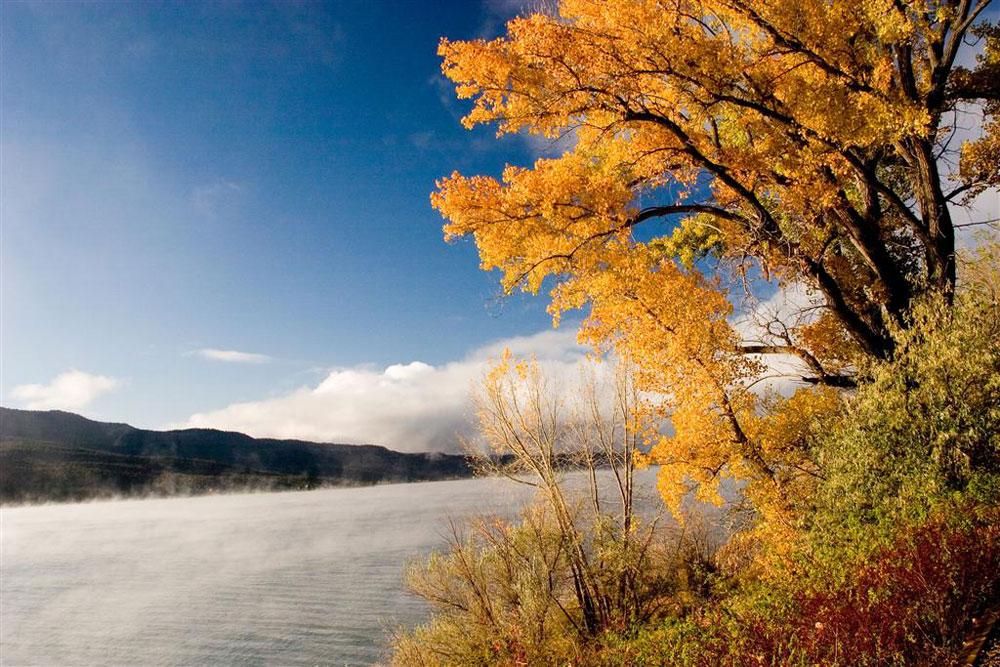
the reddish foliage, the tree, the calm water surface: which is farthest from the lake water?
the reddish foliage

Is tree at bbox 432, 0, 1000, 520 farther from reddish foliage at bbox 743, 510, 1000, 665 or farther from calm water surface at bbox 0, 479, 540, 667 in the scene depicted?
calm water surface at bbox 0, 479, 540, 667

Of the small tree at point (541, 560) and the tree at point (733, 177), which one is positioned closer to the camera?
the tree at point (733, 177)

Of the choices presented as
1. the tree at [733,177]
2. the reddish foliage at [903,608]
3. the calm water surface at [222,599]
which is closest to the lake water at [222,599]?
the calm water surface at [222,599]

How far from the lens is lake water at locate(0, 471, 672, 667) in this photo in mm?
32469

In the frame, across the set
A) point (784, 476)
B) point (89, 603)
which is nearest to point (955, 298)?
point (784, 476)

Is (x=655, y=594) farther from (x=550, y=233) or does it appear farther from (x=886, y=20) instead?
(x=886, y=20)

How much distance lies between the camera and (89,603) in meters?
50.4

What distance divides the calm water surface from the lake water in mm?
136

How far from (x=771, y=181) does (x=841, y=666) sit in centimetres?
860

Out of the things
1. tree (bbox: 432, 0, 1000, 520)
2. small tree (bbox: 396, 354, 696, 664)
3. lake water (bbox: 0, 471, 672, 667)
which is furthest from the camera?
lake water (bbox: 0, 471, 672, 667)

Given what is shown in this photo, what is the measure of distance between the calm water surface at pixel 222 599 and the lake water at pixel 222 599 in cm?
14

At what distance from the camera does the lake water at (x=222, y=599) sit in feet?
107

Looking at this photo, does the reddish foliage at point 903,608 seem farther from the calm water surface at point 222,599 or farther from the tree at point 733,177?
the calm water surface at point 222,599

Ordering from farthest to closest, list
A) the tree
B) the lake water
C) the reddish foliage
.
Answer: the lake water, the tree, the reddish foliage
